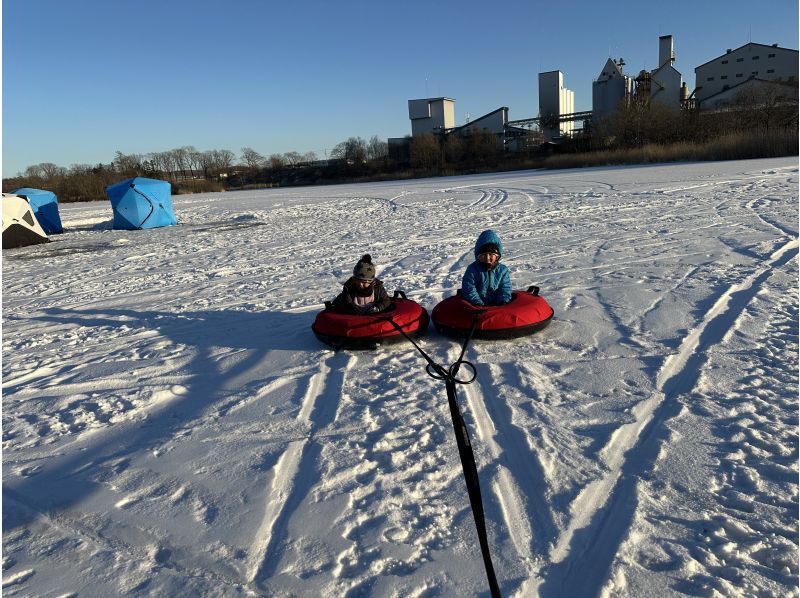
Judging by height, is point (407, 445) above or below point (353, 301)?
below

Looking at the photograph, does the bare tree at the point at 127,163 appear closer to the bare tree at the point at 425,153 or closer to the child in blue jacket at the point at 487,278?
the bare tree at the point at 425,153

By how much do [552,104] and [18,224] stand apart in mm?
49914

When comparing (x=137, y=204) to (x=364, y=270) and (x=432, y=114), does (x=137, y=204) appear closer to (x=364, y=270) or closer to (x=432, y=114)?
(x=364, y=270)

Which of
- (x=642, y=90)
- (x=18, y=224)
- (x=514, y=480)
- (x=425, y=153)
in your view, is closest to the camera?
(x=514, y=480)

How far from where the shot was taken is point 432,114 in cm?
5831

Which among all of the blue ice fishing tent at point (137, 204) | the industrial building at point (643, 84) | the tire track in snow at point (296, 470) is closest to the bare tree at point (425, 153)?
the industrial building at point (643, 84)

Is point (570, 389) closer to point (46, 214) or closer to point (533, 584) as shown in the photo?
point (533, 584)

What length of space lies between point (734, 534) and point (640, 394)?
134 centimetres

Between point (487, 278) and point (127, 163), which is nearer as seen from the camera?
point (487, 278)

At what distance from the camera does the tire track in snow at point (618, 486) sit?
7.09ft

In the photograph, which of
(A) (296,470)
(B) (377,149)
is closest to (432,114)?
(B) (377,149)

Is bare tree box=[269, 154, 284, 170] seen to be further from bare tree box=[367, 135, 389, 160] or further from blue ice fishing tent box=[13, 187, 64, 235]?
blue ice fishing tent box=[13, 187, 64, 235]

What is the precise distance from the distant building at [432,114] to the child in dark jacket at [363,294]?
55.5 m

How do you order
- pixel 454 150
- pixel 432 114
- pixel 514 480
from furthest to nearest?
pixel 432 114 < pixel 454 150 < pixel 514 480
